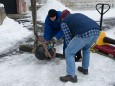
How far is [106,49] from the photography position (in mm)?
8086

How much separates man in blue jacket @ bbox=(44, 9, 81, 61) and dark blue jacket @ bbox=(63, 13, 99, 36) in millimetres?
833

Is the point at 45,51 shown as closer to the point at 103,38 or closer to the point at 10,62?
the point at 10,62

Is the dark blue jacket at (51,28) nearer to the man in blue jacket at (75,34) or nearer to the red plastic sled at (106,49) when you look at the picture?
the man in blue jacket at (75,34)

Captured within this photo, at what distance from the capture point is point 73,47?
597 centimetres

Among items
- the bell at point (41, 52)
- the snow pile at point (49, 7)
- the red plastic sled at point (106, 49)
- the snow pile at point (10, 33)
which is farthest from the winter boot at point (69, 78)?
the snow pile at point (49, 7)

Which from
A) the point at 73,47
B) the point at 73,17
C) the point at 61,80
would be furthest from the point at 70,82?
the point at 73,17

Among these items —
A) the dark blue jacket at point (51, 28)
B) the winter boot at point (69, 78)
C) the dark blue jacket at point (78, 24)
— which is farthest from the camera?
the dark blue jacket at point (51, 28)

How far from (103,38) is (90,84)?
262cm

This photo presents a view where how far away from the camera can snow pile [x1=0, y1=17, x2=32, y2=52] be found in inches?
385

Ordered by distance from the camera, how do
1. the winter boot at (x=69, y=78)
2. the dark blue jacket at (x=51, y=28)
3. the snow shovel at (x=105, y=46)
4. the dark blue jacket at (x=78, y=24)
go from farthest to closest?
1. the snow shovel at (x=105, y=46)
2. the dark blue jacket at (x=51, y=28)
3. the winter boot at (x=69, y=78)
4. the dark blue jacket at (x=78, y=24)

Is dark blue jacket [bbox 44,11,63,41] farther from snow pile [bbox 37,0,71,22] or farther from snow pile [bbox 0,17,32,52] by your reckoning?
snow pile [bbox 37,0,71,22]

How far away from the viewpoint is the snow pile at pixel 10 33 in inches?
385

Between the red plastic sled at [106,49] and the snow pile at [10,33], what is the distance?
2805 millimetres

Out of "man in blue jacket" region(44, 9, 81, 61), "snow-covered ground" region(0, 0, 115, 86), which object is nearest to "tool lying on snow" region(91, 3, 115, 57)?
"snow-covered ground" region(0, 0, 115, 86)
